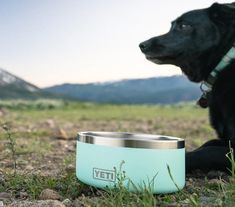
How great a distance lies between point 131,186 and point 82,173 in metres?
0.40

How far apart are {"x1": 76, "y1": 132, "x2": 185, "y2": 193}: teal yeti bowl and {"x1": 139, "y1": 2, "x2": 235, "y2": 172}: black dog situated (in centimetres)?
148

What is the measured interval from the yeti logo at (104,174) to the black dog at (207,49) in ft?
5.48

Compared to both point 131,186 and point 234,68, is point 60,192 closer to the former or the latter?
point 131,186

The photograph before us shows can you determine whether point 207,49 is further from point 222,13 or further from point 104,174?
point 104,174

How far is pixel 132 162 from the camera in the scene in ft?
10.5

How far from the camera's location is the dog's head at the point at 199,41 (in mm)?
4961

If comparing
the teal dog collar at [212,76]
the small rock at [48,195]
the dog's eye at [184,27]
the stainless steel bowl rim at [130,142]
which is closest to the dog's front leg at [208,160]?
the teal dog collar at [212,76]

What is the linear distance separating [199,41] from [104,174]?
2.14 m

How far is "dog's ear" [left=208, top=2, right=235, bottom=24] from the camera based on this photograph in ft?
16.1

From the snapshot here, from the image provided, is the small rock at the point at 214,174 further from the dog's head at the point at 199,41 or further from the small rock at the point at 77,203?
the small rock at the point at 77,203

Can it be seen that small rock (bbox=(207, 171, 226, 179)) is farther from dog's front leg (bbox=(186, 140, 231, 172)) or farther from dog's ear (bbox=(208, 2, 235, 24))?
dog's ear (bbox=(208, 2, 235, 24))

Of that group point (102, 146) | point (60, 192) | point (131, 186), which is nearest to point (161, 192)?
point (131, 186)

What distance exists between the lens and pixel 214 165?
4348mm

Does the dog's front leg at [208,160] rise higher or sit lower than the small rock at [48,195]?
higher
